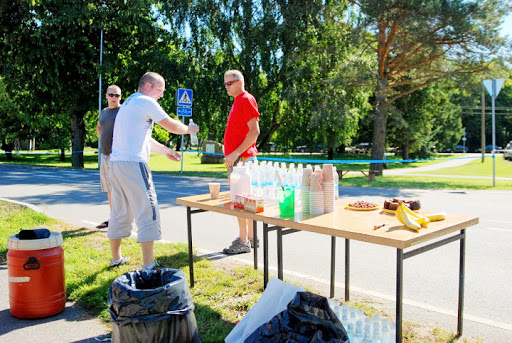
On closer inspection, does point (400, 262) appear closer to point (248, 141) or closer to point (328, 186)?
point (328, 186)

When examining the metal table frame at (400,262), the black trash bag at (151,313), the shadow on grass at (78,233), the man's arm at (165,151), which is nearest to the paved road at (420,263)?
the metal table frame at (400,262)

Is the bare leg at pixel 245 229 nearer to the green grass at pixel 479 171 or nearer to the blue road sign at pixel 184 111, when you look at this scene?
the blue road sign at pixel 184 111

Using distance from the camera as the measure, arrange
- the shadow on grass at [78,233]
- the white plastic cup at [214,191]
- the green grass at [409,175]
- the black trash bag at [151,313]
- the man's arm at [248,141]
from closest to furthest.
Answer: the black trash bag at [151,313], the white plastic cup at [214,191], the man's arm at [248,141], the shadow on grass at [78,233], the green grass at [409,175]

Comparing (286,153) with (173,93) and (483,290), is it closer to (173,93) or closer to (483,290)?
(173,93)

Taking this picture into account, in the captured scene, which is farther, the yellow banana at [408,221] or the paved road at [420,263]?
the paved road at [420,263]

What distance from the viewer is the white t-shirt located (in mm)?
4289

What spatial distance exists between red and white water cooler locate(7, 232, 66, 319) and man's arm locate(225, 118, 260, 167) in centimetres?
217

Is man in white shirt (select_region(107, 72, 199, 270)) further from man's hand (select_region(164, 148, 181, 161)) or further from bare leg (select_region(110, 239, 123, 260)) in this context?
bare leg (select_region(110, 239, 123, 260))

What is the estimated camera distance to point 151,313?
9.52 ft

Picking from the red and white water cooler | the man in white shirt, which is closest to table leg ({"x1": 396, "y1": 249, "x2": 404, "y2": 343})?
the man in white shirt

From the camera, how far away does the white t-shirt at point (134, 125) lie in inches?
169

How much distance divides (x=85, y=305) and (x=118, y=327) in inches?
58.4

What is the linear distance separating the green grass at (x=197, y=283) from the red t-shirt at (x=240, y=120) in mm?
1447

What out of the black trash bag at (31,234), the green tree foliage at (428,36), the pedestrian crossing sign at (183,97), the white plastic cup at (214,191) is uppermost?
the green tree foliage at (428,36)
